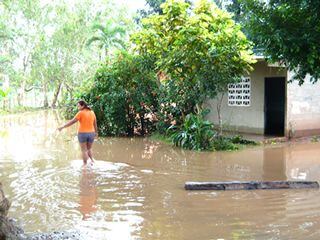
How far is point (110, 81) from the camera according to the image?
17141 mm

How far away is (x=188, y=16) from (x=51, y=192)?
9001 mm

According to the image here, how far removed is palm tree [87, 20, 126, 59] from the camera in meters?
36.5

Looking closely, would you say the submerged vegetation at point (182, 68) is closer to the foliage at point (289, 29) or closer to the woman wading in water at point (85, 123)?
the foliage at point (289, 29)

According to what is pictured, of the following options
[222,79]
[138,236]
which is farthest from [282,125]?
[138,236]

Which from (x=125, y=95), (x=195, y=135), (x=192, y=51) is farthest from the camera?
(x=125, y=95)

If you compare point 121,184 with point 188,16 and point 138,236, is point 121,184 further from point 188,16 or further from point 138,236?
point 188,16

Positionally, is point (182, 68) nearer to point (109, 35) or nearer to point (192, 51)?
point (192, 51)

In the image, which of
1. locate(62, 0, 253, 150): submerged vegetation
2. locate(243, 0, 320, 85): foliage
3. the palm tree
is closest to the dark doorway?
locate(62, 0, 253, 150): submerged vegetation

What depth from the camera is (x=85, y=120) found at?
1070cm

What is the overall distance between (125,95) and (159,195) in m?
9.14

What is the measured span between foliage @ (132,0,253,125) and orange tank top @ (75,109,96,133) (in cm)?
426

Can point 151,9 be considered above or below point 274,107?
above

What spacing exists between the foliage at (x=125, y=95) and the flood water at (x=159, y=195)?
10.9ft

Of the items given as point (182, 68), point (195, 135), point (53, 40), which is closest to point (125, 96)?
point (182, 68)
